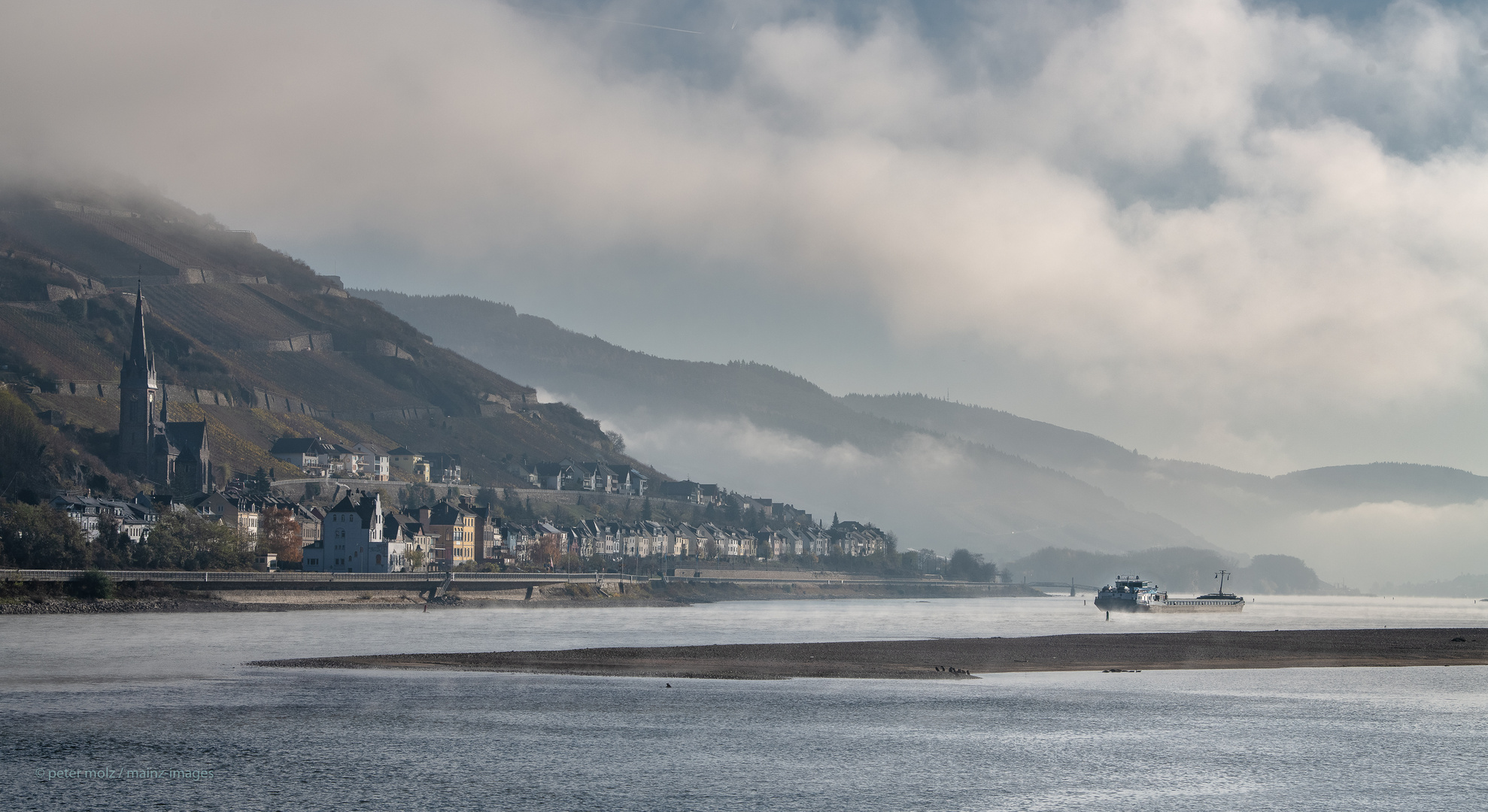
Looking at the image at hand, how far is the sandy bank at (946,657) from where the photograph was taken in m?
76.9

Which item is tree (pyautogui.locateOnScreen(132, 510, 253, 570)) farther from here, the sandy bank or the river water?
the sandy bank

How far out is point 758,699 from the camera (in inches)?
2424

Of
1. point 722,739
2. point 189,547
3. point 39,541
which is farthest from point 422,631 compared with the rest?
point 722,739

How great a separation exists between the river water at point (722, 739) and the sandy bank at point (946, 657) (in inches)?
181

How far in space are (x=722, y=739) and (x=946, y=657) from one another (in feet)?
145

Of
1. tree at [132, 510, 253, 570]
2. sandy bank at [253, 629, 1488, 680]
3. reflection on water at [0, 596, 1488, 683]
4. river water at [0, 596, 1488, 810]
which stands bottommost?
reflection on water at [0, 596, 1488, 683]

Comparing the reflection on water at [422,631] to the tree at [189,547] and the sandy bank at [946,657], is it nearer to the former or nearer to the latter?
the sandy bank at [946,657]

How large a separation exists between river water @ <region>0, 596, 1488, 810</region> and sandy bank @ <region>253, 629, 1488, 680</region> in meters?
4.59

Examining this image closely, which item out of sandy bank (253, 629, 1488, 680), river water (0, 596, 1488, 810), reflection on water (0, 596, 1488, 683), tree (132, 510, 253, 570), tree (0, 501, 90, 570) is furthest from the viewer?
tree (132, 510, 253, 570)

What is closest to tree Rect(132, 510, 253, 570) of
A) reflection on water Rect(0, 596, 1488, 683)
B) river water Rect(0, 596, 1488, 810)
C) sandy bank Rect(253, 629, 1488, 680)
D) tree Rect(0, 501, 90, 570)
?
tree Rect(0, 501, 90, 570)

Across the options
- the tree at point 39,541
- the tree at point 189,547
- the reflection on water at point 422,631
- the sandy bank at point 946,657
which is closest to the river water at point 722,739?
the reflection on water at point 422,631

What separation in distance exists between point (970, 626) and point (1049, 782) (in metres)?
108

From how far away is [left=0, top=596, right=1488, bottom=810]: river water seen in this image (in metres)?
37.8

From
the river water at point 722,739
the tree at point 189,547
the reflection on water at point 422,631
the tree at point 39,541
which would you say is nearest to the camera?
the river water at point 722,739
